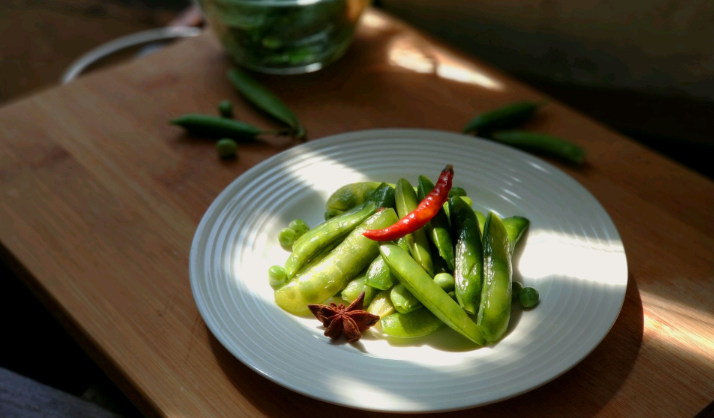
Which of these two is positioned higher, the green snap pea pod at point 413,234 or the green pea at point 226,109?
the green snap pea pod at point 413,234

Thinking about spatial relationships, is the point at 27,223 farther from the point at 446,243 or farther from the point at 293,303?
the point at 446,243

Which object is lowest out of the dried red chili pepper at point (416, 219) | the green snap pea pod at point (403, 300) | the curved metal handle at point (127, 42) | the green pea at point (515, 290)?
the curved metal handle at point (127, 42)

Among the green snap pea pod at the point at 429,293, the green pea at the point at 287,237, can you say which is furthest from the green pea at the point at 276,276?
the green snap pea pod at the point at 429,293

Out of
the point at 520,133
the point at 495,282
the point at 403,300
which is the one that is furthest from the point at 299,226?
the point at 520,133

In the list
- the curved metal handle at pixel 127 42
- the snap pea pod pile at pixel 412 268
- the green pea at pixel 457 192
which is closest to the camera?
the snap pea pod pile at pixel 412 268

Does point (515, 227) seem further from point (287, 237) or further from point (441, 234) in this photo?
point (287, 237)

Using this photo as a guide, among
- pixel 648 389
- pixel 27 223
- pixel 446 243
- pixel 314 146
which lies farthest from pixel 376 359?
pixel 27 223

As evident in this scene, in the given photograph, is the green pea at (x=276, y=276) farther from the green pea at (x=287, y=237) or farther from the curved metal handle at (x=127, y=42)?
the curved metal handle at (x=127, y=42)
